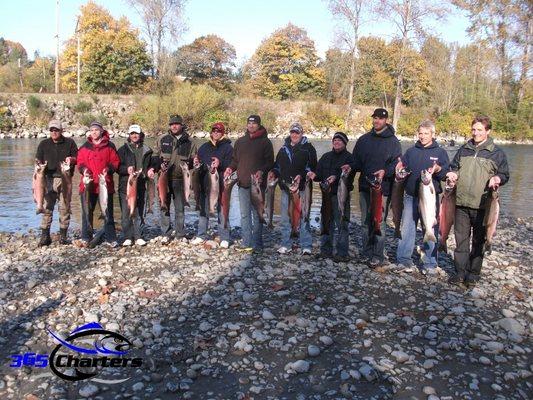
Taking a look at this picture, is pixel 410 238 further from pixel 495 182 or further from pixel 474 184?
pixel 495 182

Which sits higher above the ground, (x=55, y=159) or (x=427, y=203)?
(x=55, y=159)

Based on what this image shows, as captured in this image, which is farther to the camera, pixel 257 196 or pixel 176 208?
pixel 176 208

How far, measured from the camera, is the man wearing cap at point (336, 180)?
714 centimetres

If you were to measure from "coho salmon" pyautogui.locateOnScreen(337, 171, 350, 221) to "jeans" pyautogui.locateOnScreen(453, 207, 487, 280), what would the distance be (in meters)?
1.56

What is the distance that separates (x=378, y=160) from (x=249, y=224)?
2.47 metres

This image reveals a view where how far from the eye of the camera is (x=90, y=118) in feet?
127

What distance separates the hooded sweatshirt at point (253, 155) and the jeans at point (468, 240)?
295 centimetres

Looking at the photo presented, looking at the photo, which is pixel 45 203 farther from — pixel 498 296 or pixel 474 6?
pixel 474 6

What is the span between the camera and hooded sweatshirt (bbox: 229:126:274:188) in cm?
761

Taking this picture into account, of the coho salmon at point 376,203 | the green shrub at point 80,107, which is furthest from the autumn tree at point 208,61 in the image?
the coho salmon at point 376,203

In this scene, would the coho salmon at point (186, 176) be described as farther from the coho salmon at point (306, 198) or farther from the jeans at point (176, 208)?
the coho salmon at point (306, 198)

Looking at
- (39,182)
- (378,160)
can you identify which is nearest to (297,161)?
(378,160)

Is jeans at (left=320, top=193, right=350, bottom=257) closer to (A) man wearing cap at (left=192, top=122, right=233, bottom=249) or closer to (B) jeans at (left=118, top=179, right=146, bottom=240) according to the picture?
(A) man wearing cap at (left=192, top=122, right=233, bottom=249)

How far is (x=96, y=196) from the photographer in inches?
313
